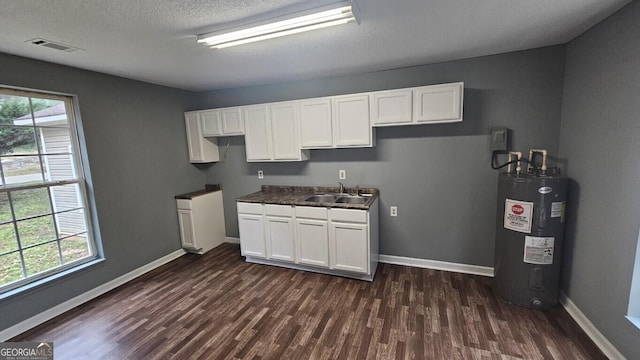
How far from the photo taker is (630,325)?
170cm

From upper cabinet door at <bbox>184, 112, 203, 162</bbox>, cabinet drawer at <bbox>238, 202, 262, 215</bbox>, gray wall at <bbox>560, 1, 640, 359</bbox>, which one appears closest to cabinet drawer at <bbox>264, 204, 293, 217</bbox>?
cabinet drawer at <bbox>238, 202, 262, 215</bbox>

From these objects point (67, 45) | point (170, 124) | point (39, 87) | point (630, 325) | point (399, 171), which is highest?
point (67, 45)

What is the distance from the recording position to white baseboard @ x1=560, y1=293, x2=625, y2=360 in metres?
1.85

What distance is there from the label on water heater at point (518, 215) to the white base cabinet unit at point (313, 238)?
4.25ft

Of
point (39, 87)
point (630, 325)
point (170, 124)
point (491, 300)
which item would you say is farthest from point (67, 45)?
point (630, 325)

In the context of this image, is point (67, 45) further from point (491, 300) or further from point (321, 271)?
point (491, 300)

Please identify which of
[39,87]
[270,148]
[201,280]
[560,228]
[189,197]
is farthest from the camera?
[189,197]

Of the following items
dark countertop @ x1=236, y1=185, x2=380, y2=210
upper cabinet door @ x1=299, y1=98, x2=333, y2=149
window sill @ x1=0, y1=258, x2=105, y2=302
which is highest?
upper cabinet door @ x1=299, y1=98, x2=333, y2=149

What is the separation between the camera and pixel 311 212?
3.13 m

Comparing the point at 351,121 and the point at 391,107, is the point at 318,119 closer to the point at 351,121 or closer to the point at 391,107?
the point at 351,121

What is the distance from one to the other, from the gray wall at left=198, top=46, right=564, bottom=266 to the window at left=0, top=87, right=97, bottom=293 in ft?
7.31

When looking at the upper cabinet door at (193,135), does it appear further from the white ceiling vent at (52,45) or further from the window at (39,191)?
the white ceiling vent at (52,45)

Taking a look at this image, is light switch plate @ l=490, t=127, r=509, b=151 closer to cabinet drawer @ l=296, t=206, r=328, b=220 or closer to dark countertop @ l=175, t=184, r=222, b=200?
cabinet drawer @ l=296, t=206, r=328, b=220

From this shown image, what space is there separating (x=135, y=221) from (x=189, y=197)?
70 centimetres
